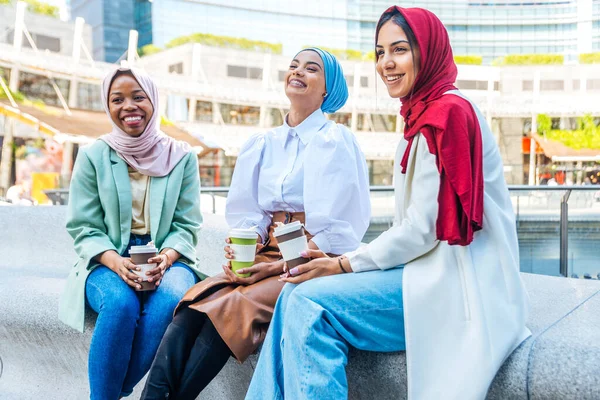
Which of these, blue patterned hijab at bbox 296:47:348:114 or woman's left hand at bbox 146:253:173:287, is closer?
woman's left hand at bbox 146:253:173:287

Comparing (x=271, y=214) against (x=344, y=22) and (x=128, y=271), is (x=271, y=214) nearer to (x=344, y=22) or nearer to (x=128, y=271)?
(x=128, y=271)

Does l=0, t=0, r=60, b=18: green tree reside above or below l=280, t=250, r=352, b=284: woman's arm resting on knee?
above

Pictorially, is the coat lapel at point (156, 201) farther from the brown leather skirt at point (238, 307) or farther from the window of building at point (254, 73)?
the window of building at point (254, 73)

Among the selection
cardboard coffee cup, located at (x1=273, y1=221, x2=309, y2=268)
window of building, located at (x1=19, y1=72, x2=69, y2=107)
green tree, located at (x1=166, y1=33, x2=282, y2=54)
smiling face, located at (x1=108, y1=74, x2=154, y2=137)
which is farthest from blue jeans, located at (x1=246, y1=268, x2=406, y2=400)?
green tree, located at (x1=166, y1=33, x2=282, y2=54)

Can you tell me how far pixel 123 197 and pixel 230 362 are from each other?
0.83 meters

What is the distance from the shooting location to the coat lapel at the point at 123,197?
250 centimetres

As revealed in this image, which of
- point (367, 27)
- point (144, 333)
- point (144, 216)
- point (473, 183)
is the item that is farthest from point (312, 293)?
point (367, 27)

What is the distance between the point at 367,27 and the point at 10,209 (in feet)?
154

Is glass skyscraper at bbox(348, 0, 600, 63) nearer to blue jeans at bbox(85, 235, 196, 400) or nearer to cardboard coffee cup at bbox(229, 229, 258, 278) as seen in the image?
blue jeans at bbox(85, 235, 196, 400)

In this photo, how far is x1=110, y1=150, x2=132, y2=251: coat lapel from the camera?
2500mm

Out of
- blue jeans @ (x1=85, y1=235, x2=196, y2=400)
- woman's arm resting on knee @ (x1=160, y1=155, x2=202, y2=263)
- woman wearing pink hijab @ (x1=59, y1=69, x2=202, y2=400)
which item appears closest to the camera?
blue jeans @ (x1=85, y1=235, x2=196, y2=400)

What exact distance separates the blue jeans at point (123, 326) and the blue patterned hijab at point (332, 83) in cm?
95

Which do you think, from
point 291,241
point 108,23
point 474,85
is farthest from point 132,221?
point 474,85

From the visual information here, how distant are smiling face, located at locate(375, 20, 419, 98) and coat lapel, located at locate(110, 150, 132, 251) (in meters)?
1.26
